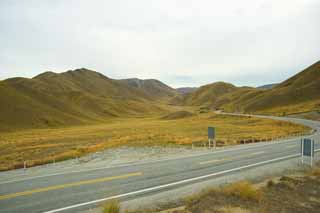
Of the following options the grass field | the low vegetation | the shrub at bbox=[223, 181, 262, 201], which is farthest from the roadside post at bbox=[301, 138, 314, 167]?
the grass field

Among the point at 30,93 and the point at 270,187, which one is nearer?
the point at 270,187

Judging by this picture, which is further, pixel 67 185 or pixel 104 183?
Answer: pixel 104 183

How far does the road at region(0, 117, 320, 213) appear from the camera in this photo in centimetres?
742

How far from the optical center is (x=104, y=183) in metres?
9.52

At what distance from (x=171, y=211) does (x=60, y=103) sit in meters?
118

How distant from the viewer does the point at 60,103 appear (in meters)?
114

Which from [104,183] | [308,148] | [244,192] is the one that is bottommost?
[104,183]

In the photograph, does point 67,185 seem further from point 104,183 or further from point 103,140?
point 103,140

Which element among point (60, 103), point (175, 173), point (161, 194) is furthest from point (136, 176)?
point (60, 103)

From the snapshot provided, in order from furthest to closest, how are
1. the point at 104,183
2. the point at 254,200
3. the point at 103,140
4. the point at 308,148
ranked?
1. the point at 103,140
2. the point at 308,148
3. the point at 104,183
4. the point at 254,200

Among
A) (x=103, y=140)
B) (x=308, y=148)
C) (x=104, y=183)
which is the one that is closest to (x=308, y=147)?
(x=308, y=148)

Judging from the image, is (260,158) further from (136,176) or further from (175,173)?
(136,176)

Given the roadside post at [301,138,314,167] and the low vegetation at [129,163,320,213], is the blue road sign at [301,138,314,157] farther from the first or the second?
the low vegetation at [129,163,320,213]

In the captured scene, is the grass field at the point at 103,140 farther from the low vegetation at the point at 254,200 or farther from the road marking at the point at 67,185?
the low vegetation at the point at 254,200
